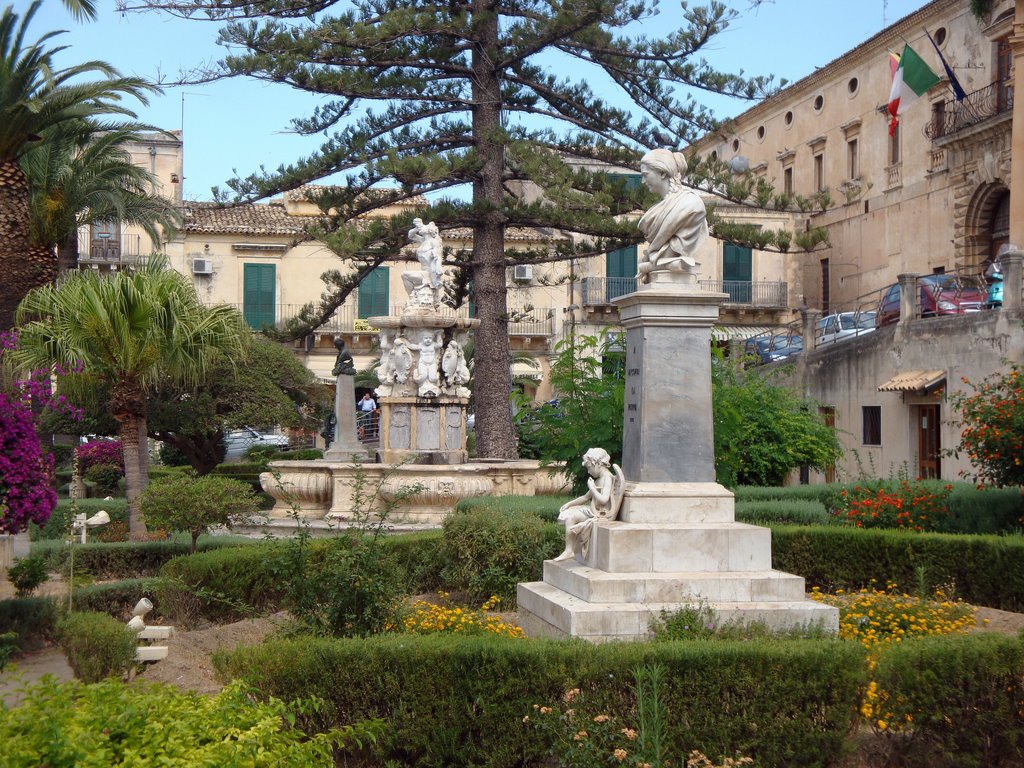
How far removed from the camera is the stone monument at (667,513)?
303 inches

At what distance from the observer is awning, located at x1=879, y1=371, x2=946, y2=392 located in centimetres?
2169

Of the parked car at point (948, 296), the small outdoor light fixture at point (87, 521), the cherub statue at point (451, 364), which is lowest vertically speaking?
the small outdoor light fixture at point (87, 521)

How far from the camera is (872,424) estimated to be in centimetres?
2514

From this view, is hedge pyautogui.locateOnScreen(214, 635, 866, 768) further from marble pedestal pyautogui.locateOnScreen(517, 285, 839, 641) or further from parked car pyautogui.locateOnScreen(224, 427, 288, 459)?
parked car pyautogui.locateOnScreen(224, 427, 288, 459)

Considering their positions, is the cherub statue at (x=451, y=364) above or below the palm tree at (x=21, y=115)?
below

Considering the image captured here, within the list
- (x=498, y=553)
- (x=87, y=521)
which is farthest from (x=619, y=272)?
(x=498, y=553)

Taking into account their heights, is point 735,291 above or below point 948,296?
above

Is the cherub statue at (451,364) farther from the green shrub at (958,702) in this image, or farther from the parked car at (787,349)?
the parked car at (787,349)

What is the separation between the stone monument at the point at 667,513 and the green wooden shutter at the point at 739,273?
3306 cm

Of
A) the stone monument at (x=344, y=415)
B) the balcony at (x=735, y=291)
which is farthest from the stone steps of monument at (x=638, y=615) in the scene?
the balcony at (x=735, y=291)

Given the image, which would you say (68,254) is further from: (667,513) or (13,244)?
(667,513)

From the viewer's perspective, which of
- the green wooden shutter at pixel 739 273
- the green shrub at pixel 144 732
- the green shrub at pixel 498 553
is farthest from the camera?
the green wooden shutter at pixel 739 273

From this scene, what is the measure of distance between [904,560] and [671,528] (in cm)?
409

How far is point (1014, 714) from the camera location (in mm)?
6281
